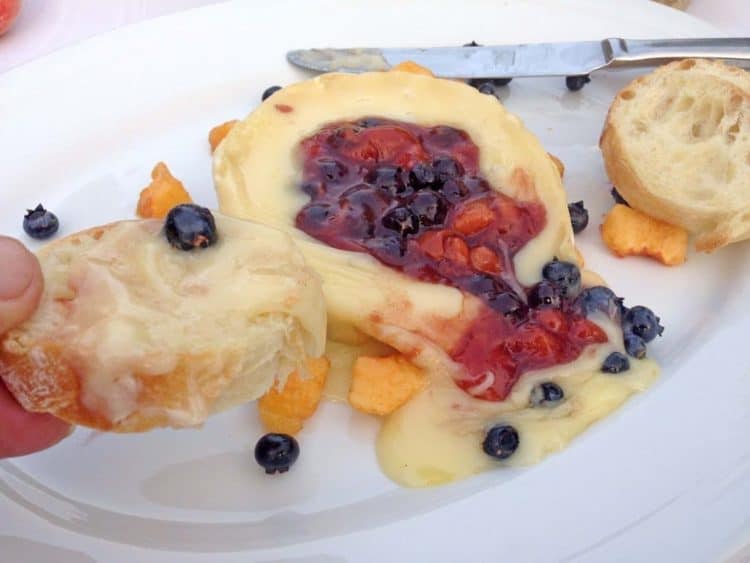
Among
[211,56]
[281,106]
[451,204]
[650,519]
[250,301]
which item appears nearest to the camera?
[250,301]

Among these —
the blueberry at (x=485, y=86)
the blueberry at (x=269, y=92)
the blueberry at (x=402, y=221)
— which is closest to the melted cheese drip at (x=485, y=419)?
the blueberry at (x=402, y=221)

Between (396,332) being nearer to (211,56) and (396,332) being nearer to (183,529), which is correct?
(183,529)

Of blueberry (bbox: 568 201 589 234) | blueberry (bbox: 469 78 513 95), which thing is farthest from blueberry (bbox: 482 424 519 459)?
blueberry (bbox: 469 78 513 95)

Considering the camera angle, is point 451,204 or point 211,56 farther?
point 211,56

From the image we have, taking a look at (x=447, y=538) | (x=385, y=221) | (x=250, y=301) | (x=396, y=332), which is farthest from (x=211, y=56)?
(x=447, y=538)

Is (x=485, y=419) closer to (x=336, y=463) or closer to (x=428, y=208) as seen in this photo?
(x=336, y=463)

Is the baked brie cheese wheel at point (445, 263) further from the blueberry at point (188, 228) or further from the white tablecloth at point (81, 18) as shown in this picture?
the white tablecloth at point (81, 18)

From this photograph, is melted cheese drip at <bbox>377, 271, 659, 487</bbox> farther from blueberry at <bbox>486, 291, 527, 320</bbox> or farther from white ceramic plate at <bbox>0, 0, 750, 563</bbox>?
blueberry at <bbox>486, 291, 527, 320</bbox>

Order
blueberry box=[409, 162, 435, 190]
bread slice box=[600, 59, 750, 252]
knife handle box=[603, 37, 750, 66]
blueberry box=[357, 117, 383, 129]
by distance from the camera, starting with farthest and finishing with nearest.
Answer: knife handle box=[603, 37, 750, 66], blueberry box=[357, 117, 383, 129], bread slice box=[600, 59, 750, 252], blueberry box=[409, 162, 435, 190]
